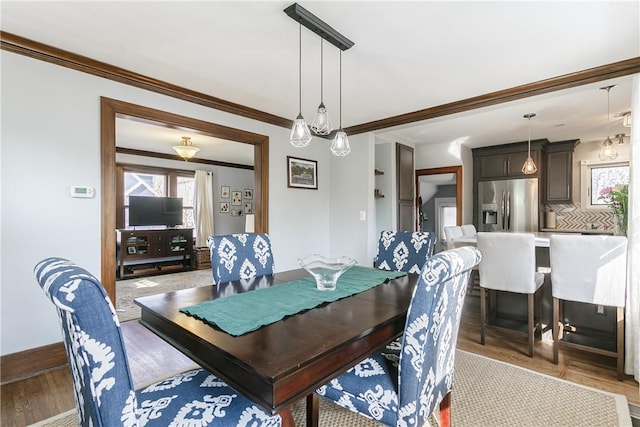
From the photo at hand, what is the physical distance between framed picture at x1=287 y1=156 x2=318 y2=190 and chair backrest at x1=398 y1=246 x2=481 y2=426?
2.94 metres

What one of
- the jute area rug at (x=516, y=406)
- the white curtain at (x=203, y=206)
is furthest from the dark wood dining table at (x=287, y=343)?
the white curtain at (x=203, y=206)

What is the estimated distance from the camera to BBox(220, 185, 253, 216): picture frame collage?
23.6ft

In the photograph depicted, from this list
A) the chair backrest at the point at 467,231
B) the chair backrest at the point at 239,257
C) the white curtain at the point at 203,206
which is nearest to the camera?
the chair backrest at the point at 239,257

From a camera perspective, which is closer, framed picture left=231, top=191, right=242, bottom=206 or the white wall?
the white wall

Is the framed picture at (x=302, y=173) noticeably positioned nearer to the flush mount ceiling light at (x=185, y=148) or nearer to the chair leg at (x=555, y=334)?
the flush mount ceiling light at (x=185, y=148)

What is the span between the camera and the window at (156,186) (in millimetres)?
5910

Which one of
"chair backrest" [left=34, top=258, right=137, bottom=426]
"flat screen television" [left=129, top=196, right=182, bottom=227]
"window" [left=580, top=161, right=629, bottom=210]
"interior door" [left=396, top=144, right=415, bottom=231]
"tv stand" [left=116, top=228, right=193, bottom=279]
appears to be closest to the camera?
"chair backrest" [left=34, top=258, right=137, bottom=426]

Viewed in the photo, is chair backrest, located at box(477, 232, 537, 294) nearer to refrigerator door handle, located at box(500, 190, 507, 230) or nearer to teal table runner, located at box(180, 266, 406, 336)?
teal table runner, located at box(180, 266, 406, 336)

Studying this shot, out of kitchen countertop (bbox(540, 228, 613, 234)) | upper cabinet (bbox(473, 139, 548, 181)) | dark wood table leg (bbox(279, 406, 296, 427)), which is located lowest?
dark wood table leg (bbox(279, 406, 296, 427))

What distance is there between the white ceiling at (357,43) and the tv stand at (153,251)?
383 centimetres

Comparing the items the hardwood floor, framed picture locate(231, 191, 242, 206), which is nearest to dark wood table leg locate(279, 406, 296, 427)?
the hardwood floor

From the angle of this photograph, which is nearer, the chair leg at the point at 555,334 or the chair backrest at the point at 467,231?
the chair leg at the point at 555,334

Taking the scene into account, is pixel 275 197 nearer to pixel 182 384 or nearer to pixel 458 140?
pixel 182 384

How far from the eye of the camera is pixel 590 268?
2.30 metres
